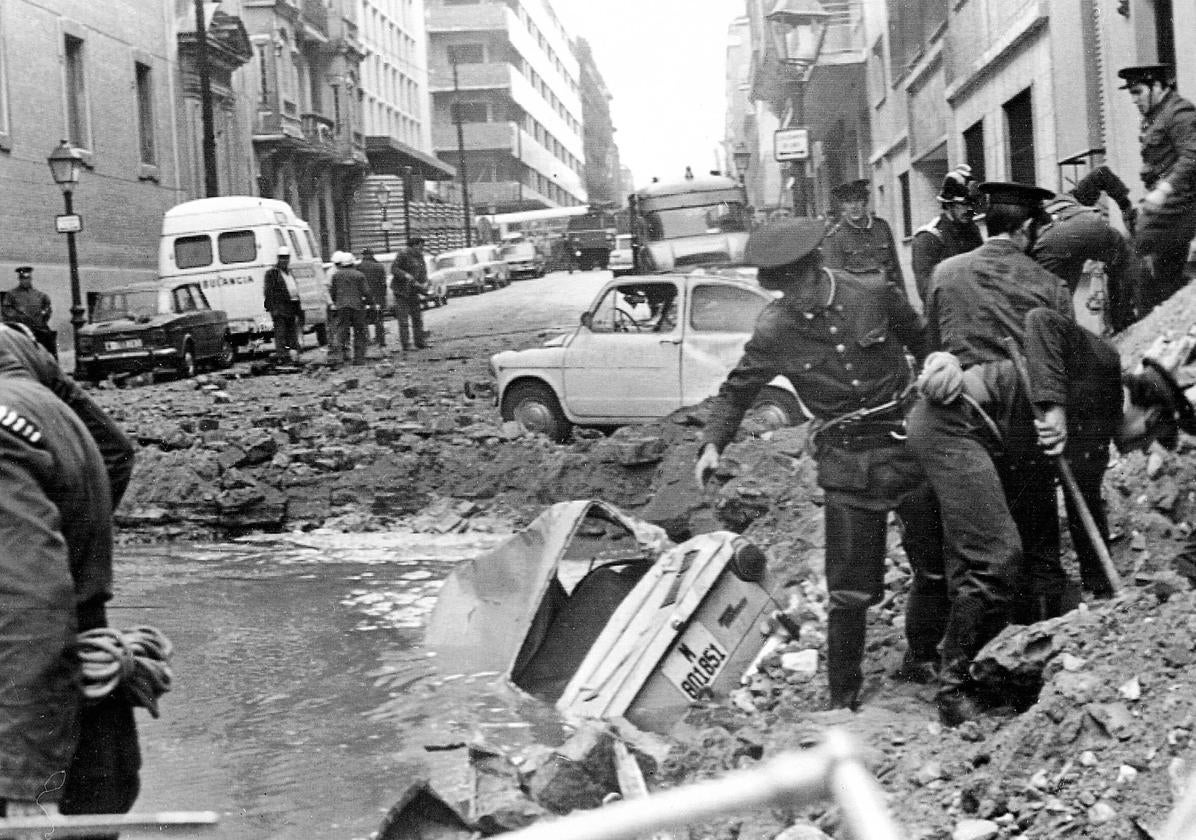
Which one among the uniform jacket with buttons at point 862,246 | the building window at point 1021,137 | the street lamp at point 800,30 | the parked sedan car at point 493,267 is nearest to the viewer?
the uniform jacket with buttons at point 862,246

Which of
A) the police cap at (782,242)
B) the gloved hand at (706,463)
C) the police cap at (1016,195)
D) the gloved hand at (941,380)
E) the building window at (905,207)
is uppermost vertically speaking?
the building window at (905,207)

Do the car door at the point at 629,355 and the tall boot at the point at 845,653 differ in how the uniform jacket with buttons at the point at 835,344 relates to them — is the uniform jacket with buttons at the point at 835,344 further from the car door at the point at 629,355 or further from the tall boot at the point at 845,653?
the car door at the point at 629,355

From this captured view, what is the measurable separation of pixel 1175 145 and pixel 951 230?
1.53 meters

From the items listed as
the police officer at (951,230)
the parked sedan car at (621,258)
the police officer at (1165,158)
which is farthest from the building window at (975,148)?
the parked sedan car at (621,258)

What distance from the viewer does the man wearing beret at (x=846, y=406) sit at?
19.5 feet

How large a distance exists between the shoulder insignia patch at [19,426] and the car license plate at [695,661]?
4.13 meters

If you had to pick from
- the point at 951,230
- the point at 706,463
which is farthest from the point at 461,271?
the point at 706,463

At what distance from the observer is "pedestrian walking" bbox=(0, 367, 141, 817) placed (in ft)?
9.62

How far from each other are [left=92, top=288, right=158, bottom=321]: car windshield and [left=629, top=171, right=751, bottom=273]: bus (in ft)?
30.2

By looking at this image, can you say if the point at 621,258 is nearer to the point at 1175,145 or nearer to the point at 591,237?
the point at 591,237

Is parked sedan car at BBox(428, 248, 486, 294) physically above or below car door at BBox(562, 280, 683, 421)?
above

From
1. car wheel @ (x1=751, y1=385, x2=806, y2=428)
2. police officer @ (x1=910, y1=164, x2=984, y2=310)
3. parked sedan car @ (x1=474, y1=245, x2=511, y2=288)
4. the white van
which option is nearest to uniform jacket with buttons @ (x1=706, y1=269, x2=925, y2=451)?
police officer @ (x1=910, y1=164, x2=984, y2=310)

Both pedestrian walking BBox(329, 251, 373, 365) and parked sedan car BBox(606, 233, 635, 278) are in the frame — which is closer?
pedestrian walking BBox(329, 251, 373, 365)

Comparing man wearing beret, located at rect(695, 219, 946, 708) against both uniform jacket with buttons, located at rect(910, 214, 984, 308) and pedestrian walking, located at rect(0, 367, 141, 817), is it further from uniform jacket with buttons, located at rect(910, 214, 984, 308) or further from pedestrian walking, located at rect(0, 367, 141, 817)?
pedestrian walking, located at rect(0, 367, 141, 817)
